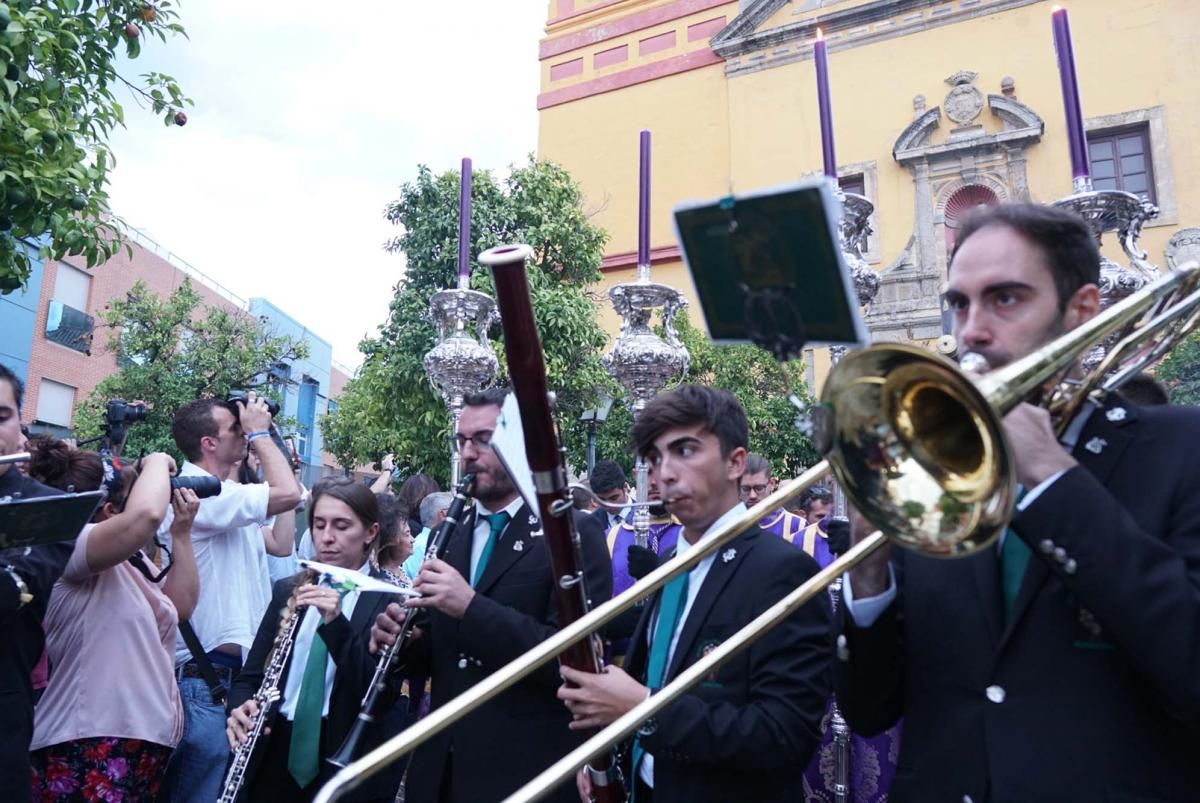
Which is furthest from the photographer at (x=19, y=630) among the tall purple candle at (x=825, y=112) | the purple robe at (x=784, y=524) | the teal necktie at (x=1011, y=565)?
the purple robe at (x=784, y=524)

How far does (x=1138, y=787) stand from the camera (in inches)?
56.3

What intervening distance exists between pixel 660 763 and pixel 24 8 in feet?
19.3

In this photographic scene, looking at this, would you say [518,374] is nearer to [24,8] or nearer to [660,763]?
[660,763]

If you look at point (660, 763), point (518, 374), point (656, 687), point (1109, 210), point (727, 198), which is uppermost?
point (1109, 210)

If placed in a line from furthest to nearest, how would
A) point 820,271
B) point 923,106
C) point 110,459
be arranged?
point 923,106, point 110,459, point 820,271

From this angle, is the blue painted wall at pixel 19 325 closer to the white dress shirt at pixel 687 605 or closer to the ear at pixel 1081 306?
the white dress shirt at pixel 687 605

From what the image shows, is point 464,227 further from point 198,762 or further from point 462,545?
point 198,762

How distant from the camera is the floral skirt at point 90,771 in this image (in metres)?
3.10

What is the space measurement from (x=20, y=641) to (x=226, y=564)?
4.46 feet

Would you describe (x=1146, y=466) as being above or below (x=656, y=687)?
above

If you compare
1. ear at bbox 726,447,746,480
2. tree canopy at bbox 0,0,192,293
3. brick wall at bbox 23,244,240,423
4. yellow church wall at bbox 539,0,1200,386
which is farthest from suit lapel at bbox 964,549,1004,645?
brick wall at bbox 23,244,240,423

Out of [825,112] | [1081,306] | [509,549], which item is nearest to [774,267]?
[1081,306]

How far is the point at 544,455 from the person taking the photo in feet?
6.84

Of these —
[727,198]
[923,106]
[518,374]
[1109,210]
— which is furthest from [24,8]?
[923,106]
